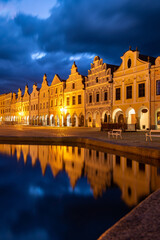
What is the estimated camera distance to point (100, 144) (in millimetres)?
13141

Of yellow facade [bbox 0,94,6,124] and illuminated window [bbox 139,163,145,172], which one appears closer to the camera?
illuminated window [bbox 139,163,145,172]

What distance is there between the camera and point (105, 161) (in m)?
9.63

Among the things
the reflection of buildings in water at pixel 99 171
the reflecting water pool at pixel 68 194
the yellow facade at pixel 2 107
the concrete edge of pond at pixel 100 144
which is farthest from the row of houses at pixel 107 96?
the yellow facade at pixel 2 107

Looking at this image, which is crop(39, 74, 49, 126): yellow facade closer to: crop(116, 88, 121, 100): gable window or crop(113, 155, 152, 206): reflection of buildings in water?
crop(116, 88, 121, 100): gable window

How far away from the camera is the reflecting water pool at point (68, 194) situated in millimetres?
3963

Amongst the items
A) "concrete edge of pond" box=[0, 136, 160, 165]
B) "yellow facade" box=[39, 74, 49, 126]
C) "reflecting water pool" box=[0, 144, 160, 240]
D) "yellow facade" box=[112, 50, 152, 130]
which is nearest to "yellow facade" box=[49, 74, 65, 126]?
"yellow facade" box=[39, 74, 49, 126]

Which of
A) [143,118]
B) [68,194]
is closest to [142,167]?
[68,194]

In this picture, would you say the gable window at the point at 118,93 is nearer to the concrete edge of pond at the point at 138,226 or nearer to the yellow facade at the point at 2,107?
the concrete edge of pond at the point at 138,226

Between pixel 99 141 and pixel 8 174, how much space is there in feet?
21.7

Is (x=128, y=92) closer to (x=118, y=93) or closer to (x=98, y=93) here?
(x=118, y=93)

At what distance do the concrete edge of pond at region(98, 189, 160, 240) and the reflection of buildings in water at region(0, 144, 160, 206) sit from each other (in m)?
1.49

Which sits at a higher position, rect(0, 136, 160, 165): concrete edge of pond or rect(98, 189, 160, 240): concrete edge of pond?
rect(0, 136, 160, 165): concrete edge of pond

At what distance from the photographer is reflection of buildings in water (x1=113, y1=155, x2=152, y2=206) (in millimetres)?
5458

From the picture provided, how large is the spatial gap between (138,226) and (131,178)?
4152mm
